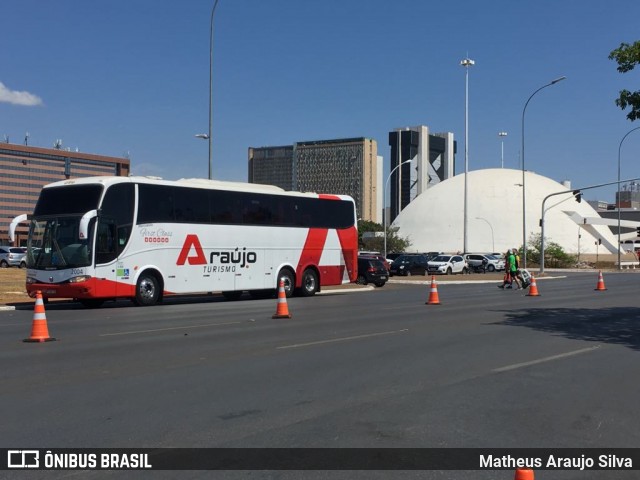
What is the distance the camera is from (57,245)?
2186cm

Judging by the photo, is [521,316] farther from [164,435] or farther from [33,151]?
[33,151]

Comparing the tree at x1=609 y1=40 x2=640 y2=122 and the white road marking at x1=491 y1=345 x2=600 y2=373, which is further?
the tree at x1=609 y1=40 x2=640 y2=122

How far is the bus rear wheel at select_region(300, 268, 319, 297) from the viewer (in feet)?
95.2

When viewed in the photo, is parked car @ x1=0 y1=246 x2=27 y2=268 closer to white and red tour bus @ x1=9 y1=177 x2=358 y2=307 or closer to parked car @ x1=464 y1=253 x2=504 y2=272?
white and red tour bus @ x1=9 y1=177 x2=358 y2=307

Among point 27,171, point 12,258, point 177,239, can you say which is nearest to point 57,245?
point 177,239

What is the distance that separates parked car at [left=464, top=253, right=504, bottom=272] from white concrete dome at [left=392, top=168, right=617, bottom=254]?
44382mm

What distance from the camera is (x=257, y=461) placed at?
19.2ft

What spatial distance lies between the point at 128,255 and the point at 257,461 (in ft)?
57.9

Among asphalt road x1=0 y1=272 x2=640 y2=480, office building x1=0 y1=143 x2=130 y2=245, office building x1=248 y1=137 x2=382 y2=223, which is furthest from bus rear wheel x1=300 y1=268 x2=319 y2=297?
office building x1=248 y1=137 x2=382 y2=223

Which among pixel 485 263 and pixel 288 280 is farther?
pixel 485 263

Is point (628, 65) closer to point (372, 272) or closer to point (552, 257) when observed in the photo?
point (372, 272)

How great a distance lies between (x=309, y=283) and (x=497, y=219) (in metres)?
94.6

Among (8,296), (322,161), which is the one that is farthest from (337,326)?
(322,161)

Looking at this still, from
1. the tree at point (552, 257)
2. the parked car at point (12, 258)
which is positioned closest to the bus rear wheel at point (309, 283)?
the parked car at point (12, 258)
